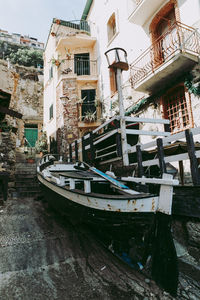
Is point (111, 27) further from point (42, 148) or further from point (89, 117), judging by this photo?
point (42, 148)

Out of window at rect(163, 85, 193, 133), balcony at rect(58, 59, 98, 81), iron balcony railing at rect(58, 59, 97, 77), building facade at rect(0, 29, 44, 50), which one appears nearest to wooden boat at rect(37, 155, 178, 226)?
window at rect(163, 85, 193, 133)

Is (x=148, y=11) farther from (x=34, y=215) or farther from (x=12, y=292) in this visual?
(x=12, y=292)

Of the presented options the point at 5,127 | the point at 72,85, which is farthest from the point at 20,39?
the point at 5,127

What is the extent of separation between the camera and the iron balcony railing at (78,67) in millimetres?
14562

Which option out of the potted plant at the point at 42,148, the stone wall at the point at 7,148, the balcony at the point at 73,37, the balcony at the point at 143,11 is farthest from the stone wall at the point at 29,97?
the balcony at the point at 143,11

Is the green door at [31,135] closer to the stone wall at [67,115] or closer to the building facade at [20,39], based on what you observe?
the stone wall at [67,115]

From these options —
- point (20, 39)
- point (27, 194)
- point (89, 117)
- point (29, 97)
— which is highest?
point (20, 39)

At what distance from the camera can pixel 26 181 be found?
9.41 m

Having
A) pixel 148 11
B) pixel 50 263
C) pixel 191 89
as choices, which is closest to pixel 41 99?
pixel 148 11

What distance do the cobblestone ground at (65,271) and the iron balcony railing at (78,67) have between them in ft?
41.1

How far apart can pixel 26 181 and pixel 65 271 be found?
6.83 meters

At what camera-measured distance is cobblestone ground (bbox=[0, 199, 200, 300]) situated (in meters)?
2.87

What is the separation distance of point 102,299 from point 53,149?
12286mm

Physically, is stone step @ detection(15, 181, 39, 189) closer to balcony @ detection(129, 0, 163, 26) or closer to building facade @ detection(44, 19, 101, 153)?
building facade @ detection(44, 19, 101, 153)
